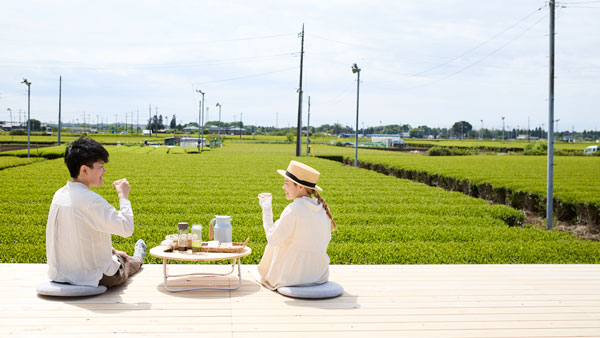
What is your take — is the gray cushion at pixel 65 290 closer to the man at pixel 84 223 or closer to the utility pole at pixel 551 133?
the man at pixel 84 223

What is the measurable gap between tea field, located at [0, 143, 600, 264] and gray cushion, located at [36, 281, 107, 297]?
339cm

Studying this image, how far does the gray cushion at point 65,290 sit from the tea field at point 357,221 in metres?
3.39

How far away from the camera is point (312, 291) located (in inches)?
228

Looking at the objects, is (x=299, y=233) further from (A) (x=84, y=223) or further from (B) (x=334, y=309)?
(A) (x=84, y=223)

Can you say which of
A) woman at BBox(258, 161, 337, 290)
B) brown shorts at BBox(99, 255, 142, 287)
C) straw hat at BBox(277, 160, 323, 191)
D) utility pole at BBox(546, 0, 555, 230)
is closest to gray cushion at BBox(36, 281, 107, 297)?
brown shorts at BBox(99, 255, 142, 287)

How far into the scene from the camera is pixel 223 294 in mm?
5957

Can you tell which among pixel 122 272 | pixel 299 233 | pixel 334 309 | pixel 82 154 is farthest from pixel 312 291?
pixel 82 154

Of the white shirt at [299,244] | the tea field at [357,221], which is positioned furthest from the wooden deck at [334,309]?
the tea field at [357,221]

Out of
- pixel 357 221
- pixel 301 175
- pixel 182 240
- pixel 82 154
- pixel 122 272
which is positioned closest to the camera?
pixel 82 154

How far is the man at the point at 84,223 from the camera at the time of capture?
211 inches

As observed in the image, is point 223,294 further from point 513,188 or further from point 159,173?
point 159,173

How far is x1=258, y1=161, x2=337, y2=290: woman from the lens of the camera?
5.77 metres

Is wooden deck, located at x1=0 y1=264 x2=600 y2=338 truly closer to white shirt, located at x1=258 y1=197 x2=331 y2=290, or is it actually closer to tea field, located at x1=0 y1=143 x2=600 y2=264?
white shirt, located at x1=258 y1=197 x2=331 y2=290

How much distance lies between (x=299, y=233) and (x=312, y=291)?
2.01 ft
